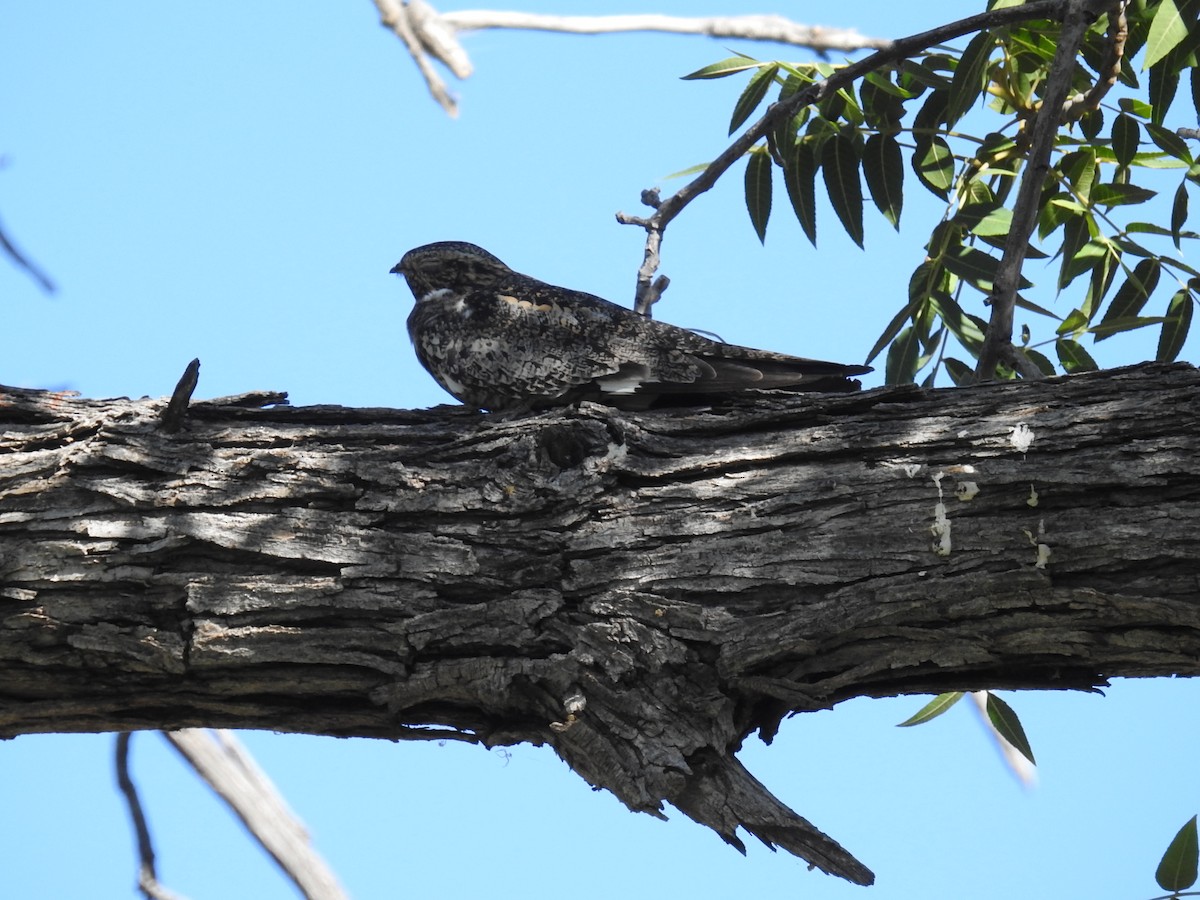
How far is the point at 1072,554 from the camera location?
105 inches

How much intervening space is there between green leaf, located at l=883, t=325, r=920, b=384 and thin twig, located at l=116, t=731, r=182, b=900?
289 centimetres

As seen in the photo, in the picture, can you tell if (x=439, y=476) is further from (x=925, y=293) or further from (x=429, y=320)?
(x=925, y=293)

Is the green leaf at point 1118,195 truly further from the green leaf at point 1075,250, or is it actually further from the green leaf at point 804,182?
the green leaf at point 804,182

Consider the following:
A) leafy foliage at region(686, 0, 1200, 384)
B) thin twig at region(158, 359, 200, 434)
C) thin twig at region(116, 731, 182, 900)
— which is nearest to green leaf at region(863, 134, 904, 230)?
leafy foliage at region(686, 0, 1200, 384)

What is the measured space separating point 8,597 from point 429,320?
6.13 feet

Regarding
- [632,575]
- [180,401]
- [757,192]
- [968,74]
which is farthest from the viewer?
[757,192]

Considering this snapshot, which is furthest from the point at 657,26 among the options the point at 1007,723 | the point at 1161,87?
the point at 1161,87

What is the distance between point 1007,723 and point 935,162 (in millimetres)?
2028

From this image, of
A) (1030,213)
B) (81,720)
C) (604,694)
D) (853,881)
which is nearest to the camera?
(853,881)

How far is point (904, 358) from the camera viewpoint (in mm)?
4430

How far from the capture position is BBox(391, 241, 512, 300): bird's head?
5094 millimetres

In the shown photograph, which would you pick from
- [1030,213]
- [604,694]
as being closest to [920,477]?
[604,694]

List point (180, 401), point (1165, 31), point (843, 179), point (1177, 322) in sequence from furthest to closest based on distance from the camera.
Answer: point (843, 179), point (1177, 322), point (1165, 31), point (180, 401)

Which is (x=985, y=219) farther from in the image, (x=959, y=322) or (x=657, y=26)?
(x=657, y=26)
